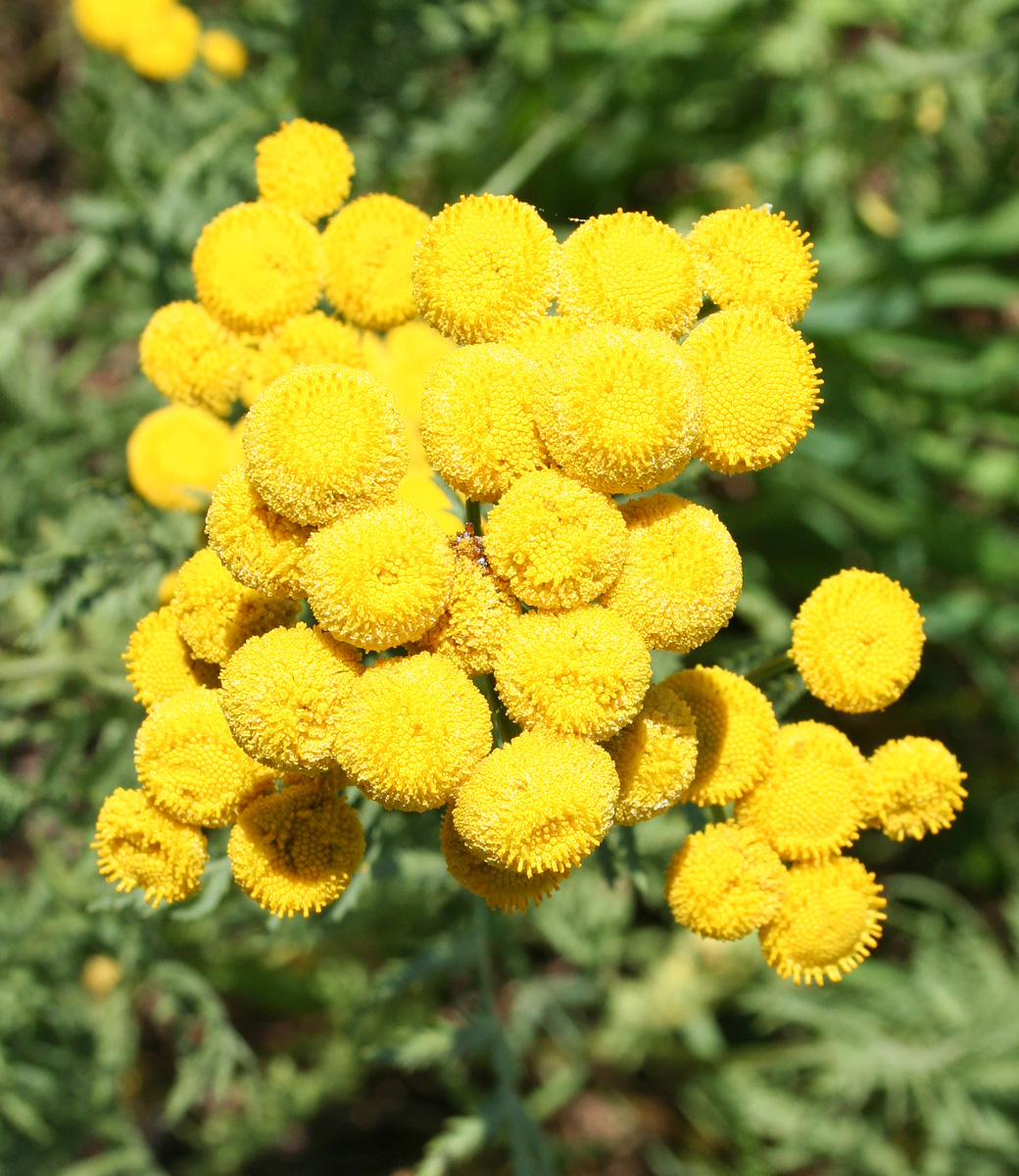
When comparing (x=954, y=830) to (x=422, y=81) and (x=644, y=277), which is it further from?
(x=422, y=81)

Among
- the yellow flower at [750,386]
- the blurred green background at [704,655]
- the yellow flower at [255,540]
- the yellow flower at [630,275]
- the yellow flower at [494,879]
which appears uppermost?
the yellow flower at [255,540]

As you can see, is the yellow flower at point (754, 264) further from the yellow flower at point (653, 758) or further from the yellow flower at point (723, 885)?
the yellow flower at point (723, 885)

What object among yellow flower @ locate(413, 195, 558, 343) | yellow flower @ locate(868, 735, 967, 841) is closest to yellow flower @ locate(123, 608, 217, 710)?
yellow flower @ locate(413, 195, 558, 343)

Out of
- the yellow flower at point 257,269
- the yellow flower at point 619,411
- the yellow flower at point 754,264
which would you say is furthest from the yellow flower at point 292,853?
the yellow flower at point 754,264

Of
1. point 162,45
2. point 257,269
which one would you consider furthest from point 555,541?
point 162,45

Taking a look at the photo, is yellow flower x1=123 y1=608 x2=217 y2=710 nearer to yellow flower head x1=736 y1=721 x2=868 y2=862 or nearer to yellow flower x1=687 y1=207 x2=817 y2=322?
yellow flower head x1=736 y1=721 x2=868 y2=862
